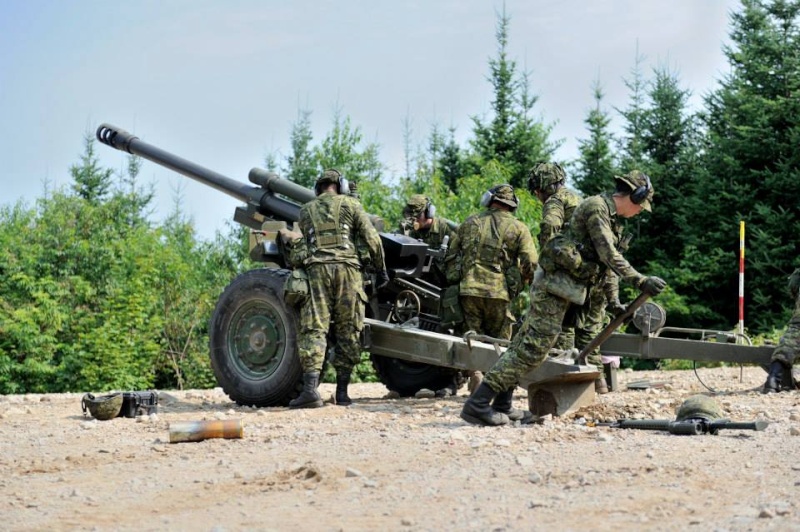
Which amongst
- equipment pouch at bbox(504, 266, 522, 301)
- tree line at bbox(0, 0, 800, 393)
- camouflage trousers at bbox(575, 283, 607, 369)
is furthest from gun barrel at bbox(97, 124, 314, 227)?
tree line at bbox(0, 0, 800, 393)

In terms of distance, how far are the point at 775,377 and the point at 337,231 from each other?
3770 millimetres

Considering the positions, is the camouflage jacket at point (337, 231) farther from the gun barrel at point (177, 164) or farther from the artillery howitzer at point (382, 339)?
the gun barrel at point (177, 164)

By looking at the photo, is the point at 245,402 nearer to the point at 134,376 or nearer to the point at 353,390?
the point at 353,390

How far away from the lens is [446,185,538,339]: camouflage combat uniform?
31.6ft

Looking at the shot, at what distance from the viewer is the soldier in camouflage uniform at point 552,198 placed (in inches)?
372

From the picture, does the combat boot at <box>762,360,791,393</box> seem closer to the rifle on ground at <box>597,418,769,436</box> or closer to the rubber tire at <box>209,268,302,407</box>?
the rifle on ground at <box>597,418,769,436</box>

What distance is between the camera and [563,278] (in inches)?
289

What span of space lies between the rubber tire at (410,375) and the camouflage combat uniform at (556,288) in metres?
3.10

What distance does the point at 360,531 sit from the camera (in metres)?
4.68

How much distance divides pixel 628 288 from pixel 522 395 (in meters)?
15.9

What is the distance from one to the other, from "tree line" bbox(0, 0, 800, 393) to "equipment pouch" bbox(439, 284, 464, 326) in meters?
12.0

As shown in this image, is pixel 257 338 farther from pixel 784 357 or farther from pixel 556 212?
pixel 784 357

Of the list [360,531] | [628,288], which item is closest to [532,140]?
[628,288]

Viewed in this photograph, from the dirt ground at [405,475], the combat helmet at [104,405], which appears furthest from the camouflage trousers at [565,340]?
the combat helmet at [104,405]
